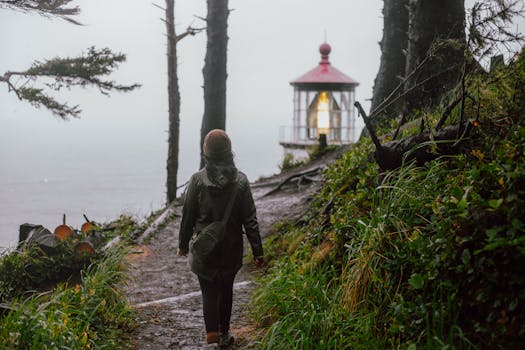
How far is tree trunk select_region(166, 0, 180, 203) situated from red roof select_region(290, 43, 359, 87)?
26.2 feet

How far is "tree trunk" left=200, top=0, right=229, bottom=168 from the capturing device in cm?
1236

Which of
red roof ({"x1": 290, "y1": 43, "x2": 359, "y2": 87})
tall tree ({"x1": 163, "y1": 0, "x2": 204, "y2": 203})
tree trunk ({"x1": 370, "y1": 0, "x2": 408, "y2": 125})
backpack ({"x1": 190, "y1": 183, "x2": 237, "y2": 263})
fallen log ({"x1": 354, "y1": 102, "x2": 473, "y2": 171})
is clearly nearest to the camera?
backpack ({"x1": 190, "y1": 183, "x2": 237, "y2": 263})

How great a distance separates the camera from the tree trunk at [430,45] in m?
7.22

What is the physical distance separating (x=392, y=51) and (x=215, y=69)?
13.7 ft

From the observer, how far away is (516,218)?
9.90ft

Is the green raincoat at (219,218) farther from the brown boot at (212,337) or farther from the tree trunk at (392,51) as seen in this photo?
the tree trunk at (392,51)

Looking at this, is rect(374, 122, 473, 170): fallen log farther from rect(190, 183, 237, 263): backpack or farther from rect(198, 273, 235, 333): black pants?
rect(198, 273, 235, 333): black pants

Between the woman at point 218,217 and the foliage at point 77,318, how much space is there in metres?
0.94

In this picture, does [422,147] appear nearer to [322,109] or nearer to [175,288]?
[175,288]

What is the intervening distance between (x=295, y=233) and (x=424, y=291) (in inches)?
150

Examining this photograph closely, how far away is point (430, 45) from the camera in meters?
7.31

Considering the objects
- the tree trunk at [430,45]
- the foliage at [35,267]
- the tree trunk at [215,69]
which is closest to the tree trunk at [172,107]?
the tree trunk at [215,69]

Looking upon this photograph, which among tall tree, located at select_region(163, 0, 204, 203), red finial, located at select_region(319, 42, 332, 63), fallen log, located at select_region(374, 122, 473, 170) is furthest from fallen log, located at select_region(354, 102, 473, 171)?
red finial, located at select_region(319, 42, 332, 63)

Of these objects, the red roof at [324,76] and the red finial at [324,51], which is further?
the red finial at [324,51]
